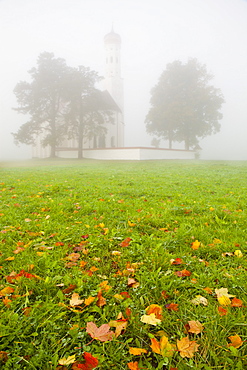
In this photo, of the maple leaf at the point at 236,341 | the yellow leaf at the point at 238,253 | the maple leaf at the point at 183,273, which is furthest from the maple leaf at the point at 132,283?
the yellow leaf at the point at 238,253

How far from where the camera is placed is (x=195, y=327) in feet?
4.55

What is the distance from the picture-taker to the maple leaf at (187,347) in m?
1.21

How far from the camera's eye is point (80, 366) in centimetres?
116

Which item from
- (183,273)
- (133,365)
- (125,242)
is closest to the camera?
(133,365)

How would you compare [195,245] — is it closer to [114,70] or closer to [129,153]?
[129,153]

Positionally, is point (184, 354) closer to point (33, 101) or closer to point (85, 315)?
point (85, 315)

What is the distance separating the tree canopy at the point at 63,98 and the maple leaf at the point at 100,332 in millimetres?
28541

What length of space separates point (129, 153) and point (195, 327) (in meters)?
26.4

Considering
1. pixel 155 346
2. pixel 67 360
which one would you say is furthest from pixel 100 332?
pixel 155 346

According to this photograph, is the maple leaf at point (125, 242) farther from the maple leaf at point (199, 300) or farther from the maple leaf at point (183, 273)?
the maple leaf at point (199, 300)

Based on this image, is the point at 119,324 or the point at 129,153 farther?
the point at 129,153

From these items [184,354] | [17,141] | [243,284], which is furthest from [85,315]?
[17,141]

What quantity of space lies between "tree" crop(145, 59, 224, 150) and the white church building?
12.9 ft

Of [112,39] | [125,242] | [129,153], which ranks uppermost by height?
[112,39]
